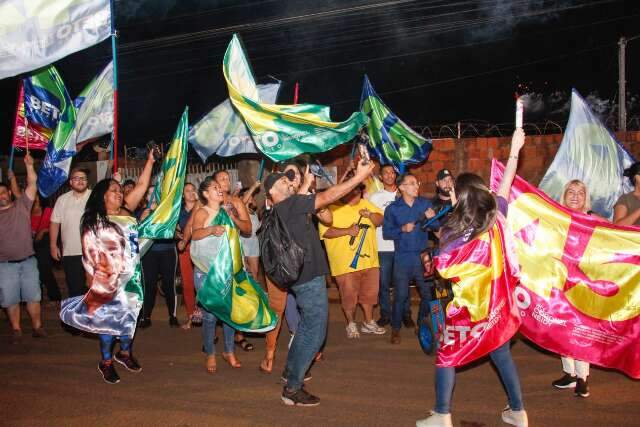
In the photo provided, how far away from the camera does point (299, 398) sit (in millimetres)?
5605

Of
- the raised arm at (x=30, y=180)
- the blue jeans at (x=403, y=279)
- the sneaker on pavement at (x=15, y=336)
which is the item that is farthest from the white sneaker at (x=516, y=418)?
the sneaker on pavement at (x=15, y=336)

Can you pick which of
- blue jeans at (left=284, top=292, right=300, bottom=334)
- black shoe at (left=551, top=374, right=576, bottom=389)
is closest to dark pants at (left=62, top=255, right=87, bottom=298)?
blue jeans at (left=284, top=292, right=300, bottom=334)

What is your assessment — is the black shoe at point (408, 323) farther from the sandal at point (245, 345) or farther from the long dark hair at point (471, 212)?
the long dark hair at point (471, 212)

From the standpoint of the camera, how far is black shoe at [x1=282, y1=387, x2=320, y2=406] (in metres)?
5.59

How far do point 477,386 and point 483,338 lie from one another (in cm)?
145

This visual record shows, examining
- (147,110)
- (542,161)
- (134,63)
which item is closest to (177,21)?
(134,63)

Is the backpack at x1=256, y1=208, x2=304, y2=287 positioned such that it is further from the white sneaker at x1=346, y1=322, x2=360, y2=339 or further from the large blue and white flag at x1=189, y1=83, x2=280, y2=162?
the large blue and white flag at x1=189, y1=83, x2=280, y2=162

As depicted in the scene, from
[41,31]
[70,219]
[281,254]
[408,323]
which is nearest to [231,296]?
[281,254]

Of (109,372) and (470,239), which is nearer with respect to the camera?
(470,239)

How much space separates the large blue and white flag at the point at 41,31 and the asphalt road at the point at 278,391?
319 centimetres

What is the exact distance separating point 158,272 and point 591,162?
582 cm

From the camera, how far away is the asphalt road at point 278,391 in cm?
530

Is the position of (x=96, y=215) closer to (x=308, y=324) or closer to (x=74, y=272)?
(x=74, y=272)

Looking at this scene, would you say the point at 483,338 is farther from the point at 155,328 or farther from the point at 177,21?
the point at 177,21
